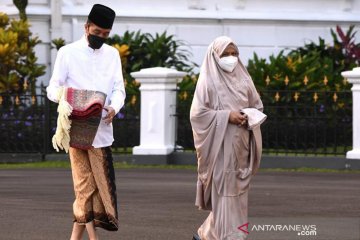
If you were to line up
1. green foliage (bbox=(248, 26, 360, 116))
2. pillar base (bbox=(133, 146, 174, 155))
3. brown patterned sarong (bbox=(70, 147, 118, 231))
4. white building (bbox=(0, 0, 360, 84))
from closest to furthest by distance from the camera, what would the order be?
brown patterned sarong (bbox=(70, 147, 118, 231))
green foliage (bbox=(248, 26, 360, 116))
pillar base (bbox=(133, 146, 174, 155))
white building (bbox=(0, 0, 360, 84))

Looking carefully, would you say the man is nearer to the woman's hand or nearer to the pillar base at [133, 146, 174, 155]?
the woman's hand

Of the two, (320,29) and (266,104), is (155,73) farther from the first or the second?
(320,29)

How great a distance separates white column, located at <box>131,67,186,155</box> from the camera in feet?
71.8

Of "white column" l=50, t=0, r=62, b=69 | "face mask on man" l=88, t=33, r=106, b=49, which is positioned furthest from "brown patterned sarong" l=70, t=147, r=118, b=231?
"white column" l=50, t=0, r=62, b=69

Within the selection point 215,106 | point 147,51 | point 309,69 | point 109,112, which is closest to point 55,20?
point 147,51

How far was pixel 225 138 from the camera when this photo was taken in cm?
1145

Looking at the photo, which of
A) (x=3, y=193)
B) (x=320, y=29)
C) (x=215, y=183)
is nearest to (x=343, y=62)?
(x=320, y=29)

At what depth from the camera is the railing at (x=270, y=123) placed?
2153 centimetres

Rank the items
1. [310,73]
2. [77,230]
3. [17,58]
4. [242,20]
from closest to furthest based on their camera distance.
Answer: [77,230]
[310,73]
[17,58]
[242,20]

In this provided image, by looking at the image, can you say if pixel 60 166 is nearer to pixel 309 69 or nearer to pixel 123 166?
pixel 123 166

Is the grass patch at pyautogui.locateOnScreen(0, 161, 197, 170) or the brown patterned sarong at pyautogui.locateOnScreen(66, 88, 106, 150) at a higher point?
the brown patterned sarong at pyautogui.locateOnScreen(66, 88, 106, 150)

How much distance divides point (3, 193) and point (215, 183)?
5.96 m

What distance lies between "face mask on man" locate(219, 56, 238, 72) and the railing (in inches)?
398

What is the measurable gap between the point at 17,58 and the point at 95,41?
46.2ft
